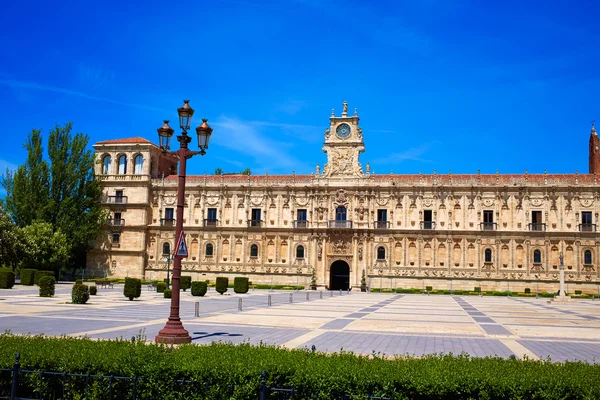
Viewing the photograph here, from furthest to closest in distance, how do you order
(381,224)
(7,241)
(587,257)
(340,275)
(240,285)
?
(340,275) < (381,224) < (587,257) < (7,241) < (240,285)

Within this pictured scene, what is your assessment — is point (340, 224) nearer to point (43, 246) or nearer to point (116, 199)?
point (116, 199)

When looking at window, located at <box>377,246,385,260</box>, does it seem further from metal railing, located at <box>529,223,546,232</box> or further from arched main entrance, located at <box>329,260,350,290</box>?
metal railing, located at <box>529,223,546,232</box>

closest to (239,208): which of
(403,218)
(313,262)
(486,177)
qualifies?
(313,262)

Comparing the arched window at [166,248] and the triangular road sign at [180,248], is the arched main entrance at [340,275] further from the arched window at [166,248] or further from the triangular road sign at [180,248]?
the triangular road sign at [180,248]

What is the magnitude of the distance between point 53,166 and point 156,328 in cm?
4235

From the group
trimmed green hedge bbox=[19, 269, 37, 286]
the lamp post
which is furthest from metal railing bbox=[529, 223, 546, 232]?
the lamp post

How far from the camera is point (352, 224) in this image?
55.3 metres

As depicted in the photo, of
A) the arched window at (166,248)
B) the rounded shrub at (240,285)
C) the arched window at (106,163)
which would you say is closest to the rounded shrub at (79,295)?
the rounded shrub at (240,285)

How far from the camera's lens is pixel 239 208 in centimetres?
5775

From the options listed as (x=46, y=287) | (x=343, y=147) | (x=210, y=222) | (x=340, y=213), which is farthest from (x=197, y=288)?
(x=343, y=147)

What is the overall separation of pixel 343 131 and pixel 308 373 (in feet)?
166

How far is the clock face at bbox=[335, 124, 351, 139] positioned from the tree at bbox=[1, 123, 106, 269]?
82.8 feet

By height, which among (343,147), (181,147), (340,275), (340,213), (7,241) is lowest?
(340,275)

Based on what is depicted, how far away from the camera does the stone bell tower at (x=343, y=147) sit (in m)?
56.0
